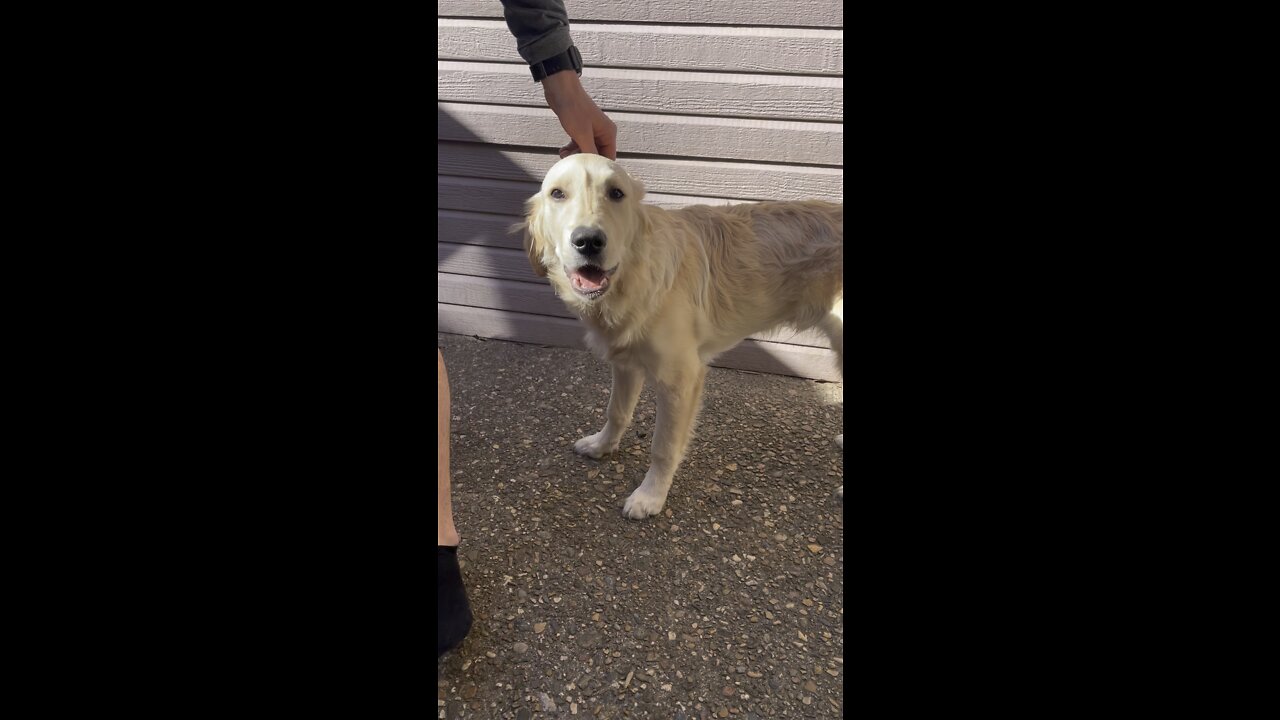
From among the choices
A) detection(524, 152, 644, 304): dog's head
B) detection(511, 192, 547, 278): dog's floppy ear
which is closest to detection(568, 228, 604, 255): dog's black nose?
detection(524, 152, 644, 304): dog's head

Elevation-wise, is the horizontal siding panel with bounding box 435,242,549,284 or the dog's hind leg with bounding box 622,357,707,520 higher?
the horizontal siding panel with bounding box 435,242,549,284

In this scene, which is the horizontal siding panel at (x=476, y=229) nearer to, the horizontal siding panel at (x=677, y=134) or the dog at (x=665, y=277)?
the horizontal siding panel at (x=677, y=134)

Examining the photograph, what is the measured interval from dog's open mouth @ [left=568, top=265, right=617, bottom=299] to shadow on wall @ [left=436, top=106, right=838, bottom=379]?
120 cm

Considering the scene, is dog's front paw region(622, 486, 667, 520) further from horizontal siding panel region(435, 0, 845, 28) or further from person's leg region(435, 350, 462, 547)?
horizontal siding panel region(435, 0, 845, 28)

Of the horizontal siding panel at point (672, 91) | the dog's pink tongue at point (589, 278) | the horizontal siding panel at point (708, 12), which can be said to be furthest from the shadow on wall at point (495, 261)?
the dog's pink tongue at point (589, 278)

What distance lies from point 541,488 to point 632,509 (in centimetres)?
39

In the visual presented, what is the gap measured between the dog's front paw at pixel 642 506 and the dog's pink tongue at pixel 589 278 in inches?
30.7

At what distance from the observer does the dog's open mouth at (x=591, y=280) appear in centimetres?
220

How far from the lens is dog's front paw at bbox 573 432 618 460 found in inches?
112

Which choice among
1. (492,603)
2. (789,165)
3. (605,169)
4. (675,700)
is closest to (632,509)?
(492,603)

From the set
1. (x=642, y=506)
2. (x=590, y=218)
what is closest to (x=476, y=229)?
(x=590, y=218)

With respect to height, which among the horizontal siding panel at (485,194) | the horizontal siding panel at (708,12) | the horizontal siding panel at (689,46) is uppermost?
the horizontal siding panel at (708,12)

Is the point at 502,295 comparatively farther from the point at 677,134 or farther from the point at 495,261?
the point at 677,134
